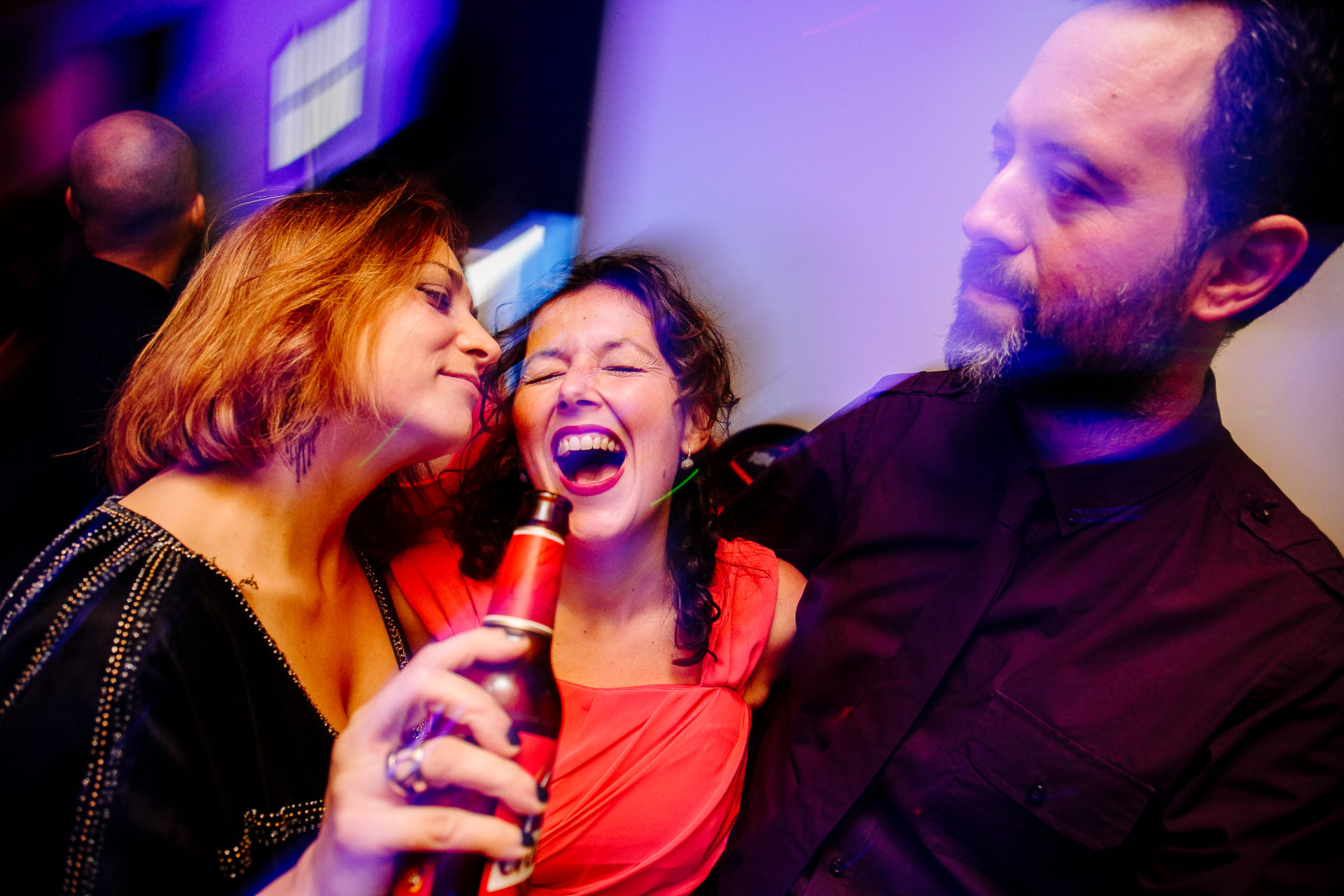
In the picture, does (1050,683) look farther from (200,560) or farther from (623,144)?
(623,144)

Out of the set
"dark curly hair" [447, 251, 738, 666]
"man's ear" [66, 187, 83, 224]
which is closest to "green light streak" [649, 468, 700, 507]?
"dark curly hair" [447, 251, 738, 666]

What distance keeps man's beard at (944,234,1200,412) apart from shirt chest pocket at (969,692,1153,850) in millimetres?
504

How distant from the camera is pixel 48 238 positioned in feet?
3.64

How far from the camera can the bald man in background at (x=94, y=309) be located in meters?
1.12

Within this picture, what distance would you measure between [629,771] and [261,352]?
33.2 inches

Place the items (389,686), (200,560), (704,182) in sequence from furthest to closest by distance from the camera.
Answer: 1. (704,182)
2. (200,560)
3. (389,686)

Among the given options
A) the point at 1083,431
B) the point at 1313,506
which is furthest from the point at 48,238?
the point at 1313,506

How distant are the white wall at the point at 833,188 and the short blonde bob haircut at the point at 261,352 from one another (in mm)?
645

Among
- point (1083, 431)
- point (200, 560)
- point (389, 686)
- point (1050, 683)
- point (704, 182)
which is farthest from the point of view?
point (704, 182)

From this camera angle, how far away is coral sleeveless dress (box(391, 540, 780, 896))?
1.01 m

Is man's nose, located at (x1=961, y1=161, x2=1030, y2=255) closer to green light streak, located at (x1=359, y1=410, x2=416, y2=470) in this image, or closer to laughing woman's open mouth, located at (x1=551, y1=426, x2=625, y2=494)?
laughing woman's open mouth, located at (x1=551, y1=426, x2=625, y2=494)

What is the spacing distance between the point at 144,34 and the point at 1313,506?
2.21m

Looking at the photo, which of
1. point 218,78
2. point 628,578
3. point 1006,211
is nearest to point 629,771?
point 628,578

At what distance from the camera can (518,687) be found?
64 cm
